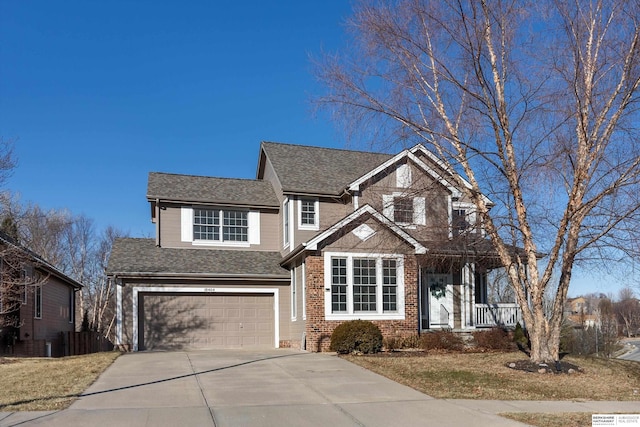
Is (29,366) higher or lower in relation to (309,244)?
lower

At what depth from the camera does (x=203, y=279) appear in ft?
72.8

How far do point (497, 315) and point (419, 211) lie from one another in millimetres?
5836

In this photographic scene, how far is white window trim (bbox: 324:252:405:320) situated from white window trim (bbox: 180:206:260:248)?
5597 mm

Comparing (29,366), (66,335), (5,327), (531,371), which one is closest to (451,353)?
(531,371)

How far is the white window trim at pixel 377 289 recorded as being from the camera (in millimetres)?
19703

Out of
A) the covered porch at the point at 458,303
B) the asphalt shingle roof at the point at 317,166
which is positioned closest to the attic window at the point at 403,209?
the covered porch at the point at 458,303

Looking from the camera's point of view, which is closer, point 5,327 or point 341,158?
point 5,327

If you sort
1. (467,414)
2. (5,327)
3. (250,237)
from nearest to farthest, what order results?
(467,414)
(5,327)
(250,237)

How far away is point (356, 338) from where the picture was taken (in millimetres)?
18297

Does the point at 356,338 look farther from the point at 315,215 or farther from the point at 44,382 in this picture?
the point at 44,382

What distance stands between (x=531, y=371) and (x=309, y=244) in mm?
7655

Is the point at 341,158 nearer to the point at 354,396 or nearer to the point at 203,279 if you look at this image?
the point at 203,279

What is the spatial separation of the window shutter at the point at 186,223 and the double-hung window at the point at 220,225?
0.17 meters

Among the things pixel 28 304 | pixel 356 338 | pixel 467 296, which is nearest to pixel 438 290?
pixel 467 296
